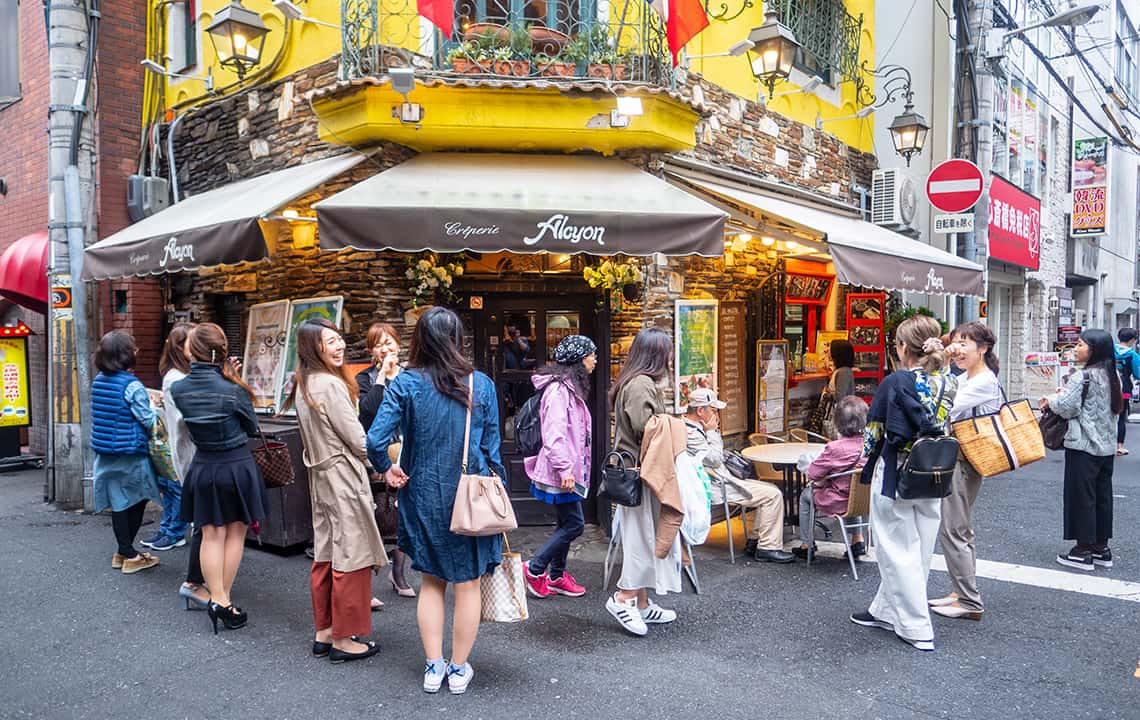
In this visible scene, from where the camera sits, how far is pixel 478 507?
3.78 metres

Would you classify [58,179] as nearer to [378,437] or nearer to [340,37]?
[340,37]

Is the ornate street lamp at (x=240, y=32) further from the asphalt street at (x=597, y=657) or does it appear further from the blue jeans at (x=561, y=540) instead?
the blue jeans at (x=561, y=540)

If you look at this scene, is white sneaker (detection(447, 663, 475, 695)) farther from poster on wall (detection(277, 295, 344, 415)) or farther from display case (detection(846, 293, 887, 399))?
display case (detection(846, 293, 887, 399))

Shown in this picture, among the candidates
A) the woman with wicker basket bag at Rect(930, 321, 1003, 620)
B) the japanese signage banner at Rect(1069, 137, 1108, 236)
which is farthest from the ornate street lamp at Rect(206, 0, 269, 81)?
the japanese signage banner at Rect(1069, 137, 1108, 236)

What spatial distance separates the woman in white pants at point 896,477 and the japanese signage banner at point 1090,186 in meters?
16.9

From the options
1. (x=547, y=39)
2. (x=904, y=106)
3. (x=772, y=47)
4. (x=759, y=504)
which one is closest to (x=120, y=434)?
(x=547, y=39)

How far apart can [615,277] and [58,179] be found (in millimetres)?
5965

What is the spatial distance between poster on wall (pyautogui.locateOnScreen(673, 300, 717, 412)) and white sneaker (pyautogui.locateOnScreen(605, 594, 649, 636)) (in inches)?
119

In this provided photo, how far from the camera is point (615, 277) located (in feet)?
23.0

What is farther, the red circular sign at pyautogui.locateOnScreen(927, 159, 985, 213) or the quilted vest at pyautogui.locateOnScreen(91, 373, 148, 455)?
the red circular sign at pyautogui.locateOnScreen(927, 159, 985, 213)

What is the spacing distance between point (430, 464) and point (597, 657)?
1.52 metres

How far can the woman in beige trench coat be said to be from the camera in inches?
169

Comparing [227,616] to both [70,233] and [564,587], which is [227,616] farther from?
[70,233]

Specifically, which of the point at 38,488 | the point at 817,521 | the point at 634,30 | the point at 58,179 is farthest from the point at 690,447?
the point at 38,488
